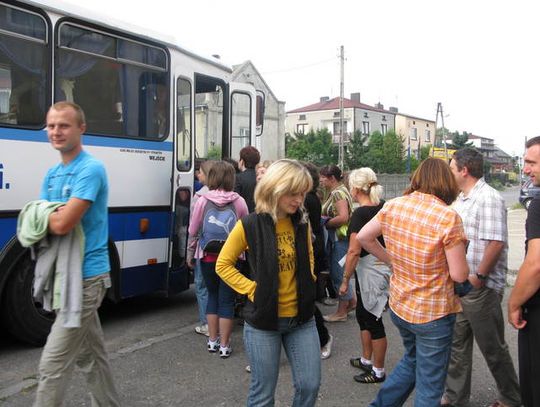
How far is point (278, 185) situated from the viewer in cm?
281

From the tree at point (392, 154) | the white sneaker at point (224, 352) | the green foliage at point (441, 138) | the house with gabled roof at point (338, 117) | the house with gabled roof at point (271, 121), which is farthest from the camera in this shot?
the house with gabled roof at point (338, 117)

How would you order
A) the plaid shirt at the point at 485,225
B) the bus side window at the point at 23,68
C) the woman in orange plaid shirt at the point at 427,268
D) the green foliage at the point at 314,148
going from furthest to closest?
1. the green foliage at the point at 314,148
2. the bus side window at the point at 23,68
3. the plaid shirt at the point at 485,225
4. the woman in orange plaid shirt at the point at 427,268

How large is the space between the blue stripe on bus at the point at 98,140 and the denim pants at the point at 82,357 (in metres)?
2.26

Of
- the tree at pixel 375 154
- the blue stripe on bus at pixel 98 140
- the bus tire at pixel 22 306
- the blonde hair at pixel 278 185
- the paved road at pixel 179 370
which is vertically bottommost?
the paved road at pixel 179 370

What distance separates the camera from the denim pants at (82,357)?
2.88 m

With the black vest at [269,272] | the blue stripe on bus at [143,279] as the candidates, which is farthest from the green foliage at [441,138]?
the black vest at [269,272]

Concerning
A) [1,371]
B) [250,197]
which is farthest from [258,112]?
[1,371]

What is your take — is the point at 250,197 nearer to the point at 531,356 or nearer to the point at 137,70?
the point at 137,70

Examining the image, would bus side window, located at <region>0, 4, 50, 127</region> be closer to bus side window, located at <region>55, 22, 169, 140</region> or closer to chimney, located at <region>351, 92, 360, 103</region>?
bus side window, located at <region>55, 22, 169, 140</region>

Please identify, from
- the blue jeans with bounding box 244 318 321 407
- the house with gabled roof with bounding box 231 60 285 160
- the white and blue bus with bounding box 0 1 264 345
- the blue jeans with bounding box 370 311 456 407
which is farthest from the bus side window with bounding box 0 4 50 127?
the house with gabled roof with bounding box 231 60 285 160

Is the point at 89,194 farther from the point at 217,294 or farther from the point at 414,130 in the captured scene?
the point at 414,130

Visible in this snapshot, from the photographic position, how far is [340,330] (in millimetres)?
5867

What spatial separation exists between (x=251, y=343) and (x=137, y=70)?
3888 mm

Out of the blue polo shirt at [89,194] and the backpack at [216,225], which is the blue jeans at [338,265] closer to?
the backpack at [216,225]
